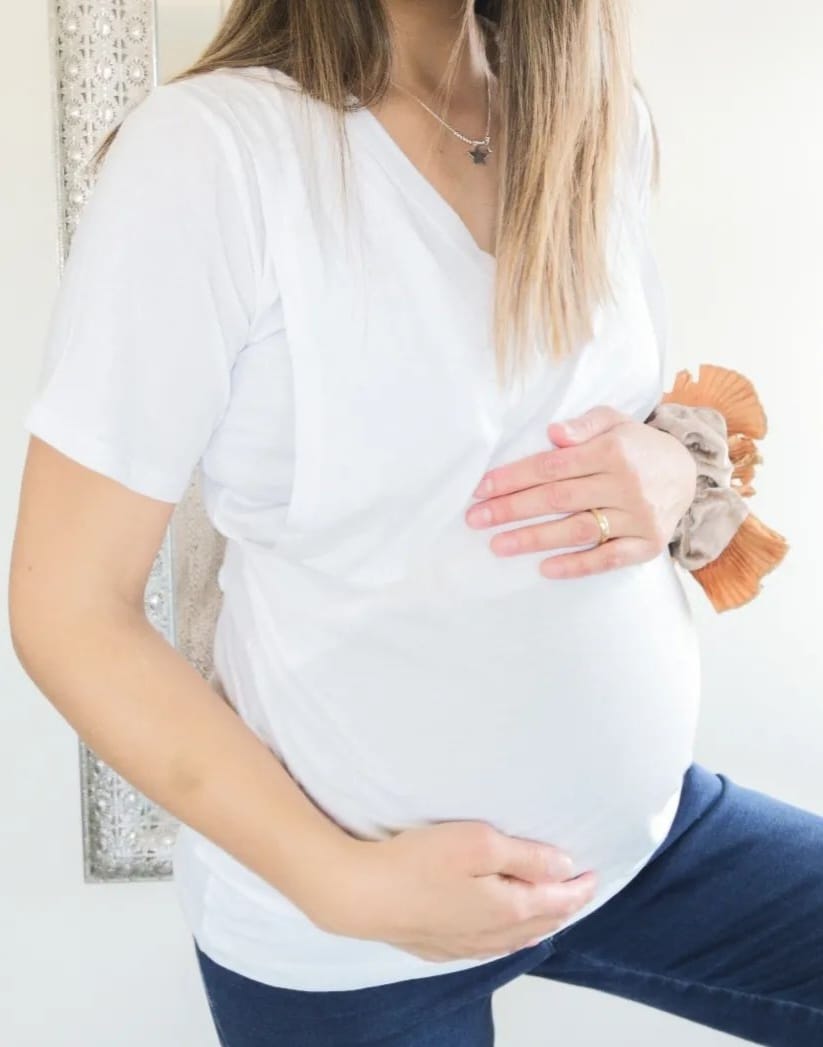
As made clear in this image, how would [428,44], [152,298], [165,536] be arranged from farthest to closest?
[165,536] → [428,44] → [152,298]

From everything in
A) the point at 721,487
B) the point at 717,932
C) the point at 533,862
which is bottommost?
the point at 717,932

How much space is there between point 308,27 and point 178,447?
11.6 inches

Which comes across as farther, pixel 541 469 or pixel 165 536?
pixel 165 536

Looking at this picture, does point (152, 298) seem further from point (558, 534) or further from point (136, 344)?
point (558, 534)

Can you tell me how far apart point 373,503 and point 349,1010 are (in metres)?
0.35

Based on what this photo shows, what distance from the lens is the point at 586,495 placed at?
648 millimetres

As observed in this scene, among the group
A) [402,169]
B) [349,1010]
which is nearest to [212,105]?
[402,169]

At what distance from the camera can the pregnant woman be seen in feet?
1.80

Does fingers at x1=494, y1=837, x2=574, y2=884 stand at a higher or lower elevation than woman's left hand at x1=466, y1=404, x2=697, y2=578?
lower

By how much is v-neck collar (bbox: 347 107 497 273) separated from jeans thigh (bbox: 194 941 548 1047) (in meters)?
0.50

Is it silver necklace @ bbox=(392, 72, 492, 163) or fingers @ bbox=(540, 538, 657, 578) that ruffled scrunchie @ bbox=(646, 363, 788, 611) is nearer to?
fingers @ bbox=(540, 538, 657, 578)

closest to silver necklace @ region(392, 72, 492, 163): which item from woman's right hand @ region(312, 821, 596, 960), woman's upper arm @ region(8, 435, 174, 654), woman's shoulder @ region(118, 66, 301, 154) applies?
woman's shoulder @ region(118, 66, 301, 154)

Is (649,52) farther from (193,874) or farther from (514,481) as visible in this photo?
(193,874)

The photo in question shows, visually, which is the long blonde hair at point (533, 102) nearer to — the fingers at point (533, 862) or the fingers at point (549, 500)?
the fingers at point (549, 500)
